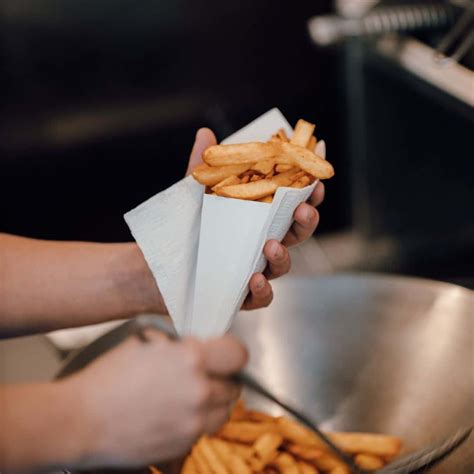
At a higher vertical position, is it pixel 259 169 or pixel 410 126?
pixel 259 169

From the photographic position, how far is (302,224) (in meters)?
1.15

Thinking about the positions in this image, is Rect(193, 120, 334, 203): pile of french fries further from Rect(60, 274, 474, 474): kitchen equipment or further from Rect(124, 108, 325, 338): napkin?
Rect(60, 274, 474, 474): kitchen equipment

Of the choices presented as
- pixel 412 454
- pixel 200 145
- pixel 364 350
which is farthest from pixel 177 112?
pixel 412 454

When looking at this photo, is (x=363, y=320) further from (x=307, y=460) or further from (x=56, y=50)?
(x=56, y=50)

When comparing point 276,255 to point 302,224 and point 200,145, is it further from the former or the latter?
point 200,145

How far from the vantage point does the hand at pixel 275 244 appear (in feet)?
3.68

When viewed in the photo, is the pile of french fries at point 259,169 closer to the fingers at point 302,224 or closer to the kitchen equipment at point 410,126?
the fingers at point 302,224

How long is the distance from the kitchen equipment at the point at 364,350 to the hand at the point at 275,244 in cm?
15

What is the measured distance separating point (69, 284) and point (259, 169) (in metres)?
0.41

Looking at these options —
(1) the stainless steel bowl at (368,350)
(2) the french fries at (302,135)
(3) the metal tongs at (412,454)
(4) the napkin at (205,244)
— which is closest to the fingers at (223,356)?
(3) the metal tongs at (412,454)

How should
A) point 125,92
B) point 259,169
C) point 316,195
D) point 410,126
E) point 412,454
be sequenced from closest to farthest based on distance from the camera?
1. point 412,454
2. point 259,169
3. point 316,195
4. point 410,126
5. point 125,92

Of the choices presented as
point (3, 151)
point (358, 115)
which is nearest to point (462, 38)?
point (358, 115)

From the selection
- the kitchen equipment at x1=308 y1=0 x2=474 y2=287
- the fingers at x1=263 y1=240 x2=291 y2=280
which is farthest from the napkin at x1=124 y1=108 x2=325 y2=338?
the kitchen equipment at x1=308 y1=0 x2=474 y2=287

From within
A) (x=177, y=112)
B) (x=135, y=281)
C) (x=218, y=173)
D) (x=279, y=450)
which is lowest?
(x=279, y=450)
